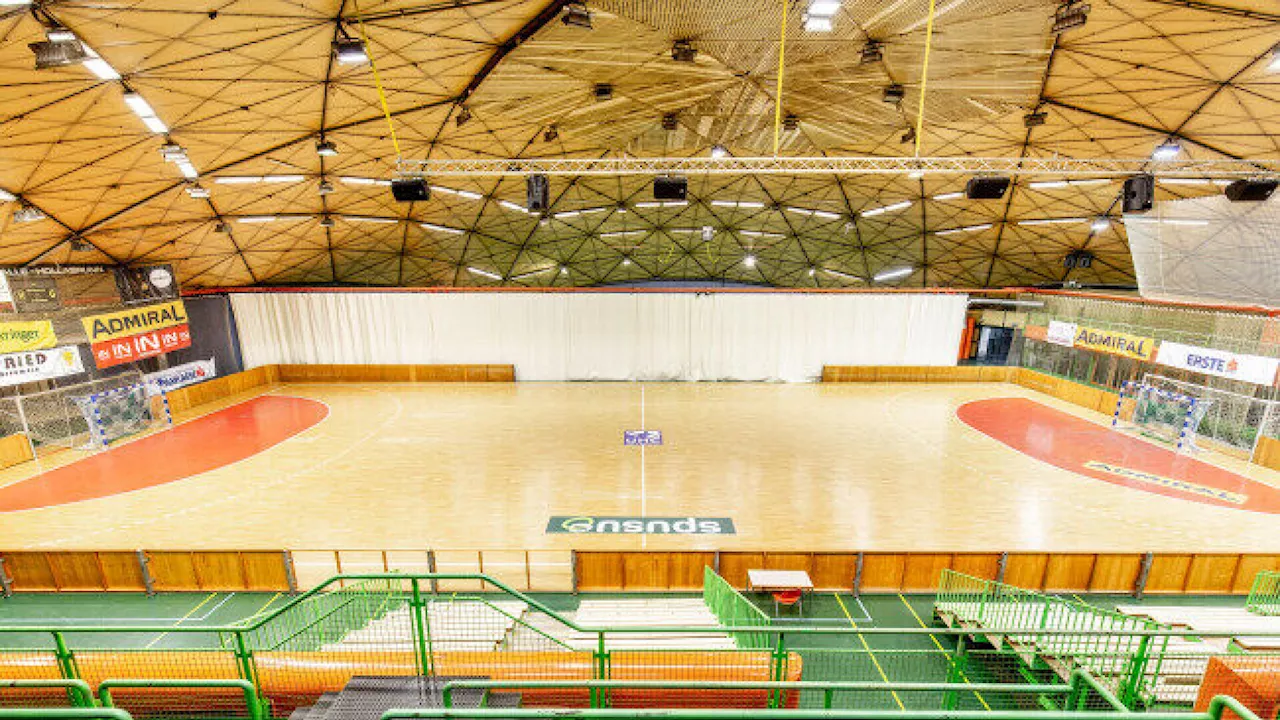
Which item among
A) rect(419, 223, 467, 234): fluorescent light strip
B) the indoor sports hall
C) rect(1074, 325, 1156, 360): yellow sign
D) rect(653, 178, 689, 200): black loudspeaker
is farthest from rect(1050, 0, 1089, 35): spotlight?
rect(419, 223, 467, 234): fluorescent light strip

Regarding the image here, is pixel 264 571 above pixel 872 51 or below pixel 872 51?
below

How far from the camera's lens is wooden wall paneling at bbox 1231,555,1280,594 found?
11.1 m

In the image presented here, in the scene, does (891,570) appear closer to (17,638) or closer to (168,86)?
(17,638)

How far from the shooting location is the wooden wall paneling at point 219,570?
1121 cm

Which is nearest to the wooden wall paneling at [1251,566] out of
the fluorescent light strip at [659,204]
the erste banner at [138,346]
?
the fluorescent light strip at [659,204]

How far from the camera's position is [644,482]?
16.3 meters

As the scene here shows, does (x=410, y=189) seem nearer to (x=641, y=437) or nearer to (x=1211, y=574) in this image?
(x=641, y=437)

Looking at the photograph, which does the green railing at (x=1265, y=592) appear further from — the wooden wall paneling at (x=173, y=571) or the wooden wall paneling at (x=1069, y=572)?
the wooden wall paneling at (x=173, y=571)

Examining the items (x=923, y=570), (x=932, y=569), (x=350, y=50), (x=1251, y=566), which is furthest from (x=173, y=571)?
(x=1251, y=566)

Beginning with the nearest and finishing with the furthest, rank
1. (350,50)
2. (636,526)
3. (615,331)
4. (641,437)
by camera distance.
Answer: (350,50) → (636,526) → (641,437) → (615,331)

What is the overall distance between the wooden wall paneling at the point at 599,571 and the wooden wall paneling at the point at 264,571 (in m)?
5.65

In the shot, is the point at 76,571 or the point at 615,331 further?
the point at 615,331

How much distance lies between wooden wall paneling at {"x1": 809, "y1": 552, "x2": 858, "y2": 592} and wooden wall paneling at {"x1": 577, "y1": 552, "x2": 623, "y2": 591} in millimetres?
3726

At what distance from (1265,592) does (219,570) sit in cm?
1985
